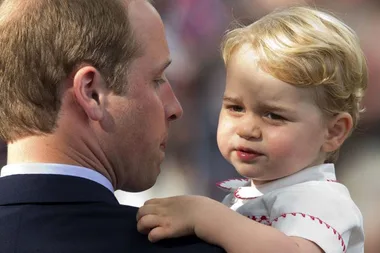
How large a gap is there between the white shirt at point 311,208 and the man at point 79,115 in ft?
1.21

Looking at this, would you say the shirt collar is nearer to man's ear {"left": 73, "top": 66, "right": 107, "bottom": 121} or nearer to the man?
the man

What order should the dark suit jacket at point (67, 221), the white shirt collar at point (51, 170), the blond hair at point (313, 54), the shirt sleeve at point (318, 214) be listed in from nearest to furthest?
1. the dark suit jacket at point (67, 221)
2. the white shirt collar at point (51, 170)
3. the shirt sleeve at point (318, 214)
4. the blond hair at point (313, 54)

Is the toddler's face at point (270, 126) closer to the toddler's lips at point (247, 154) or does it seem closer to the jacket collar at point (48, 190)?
the toddler's lips at point (247, 154)

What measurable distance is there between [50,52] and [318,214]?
0.73 m

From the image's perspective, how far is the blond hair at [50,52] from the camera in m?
1.82

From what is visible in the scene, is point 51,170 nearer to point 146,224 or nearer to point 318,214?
point 146,224

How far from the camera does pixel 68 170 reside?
70.7 inches

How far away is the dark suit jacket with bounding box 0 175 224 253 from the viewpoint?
5.53ft

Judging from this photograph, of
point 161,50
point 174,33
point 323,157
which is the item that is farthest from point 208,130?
point 161,50

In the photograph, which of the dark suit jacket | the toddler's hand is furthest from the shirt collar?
the dark suit jacket

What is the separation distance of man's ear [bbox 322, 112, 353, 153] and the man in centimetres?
55

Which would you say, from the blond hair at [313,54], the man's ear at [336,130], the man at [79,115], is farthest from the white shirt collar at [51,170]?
the man's ear at [336,130]

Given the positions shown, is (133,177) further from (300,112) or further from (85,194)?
(300,112)

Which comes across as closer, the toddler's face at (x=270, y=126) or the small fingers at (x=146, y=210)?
the small fingers at (x=146, y=210)
